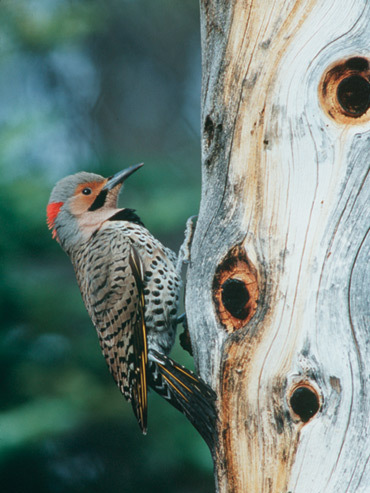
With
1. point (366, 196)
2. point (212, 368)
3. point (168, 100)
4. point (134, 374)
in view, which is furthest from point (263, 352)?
point (168, 100)

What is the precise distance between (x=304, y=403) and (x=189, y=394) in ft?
1.61

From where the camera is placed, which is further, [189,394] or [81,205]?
[81,205]

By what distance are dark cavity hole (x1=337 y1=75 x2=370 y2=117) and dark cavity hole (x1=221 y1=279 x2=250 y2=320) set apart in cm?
71

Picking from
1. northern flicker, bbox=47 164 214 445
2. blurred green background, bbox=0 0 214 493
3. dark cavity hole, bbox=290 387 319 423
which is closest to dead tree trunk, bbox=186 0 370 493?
dark cavity hole, bbox=290 387 319 423

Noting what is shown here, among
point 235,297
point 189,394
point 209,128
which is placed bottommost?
point 189,394

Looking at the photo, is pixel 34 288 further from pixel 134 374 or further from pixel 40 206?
pixel 134 374

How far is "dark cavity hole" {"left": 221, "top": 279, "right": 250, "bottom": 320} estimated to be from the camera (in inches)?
85.0

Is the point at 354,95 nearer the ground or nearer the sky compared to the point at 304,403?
nearer the sky

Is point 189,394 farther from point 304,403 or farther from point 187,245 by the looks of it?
point 187,245

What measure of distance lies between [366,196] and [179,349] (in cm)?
276

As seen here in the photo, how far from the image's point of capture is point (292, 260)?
2080 mm

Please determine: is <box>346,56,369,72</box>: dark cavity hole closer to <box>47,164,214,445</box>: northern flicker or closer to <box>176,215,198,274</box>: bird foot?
<box>176,215,198,274</box>: bird foot

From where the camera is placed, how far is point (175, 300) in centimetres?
306

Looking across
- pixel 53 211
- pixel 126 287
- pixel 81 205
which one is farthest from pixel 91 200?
pixel 126 287
